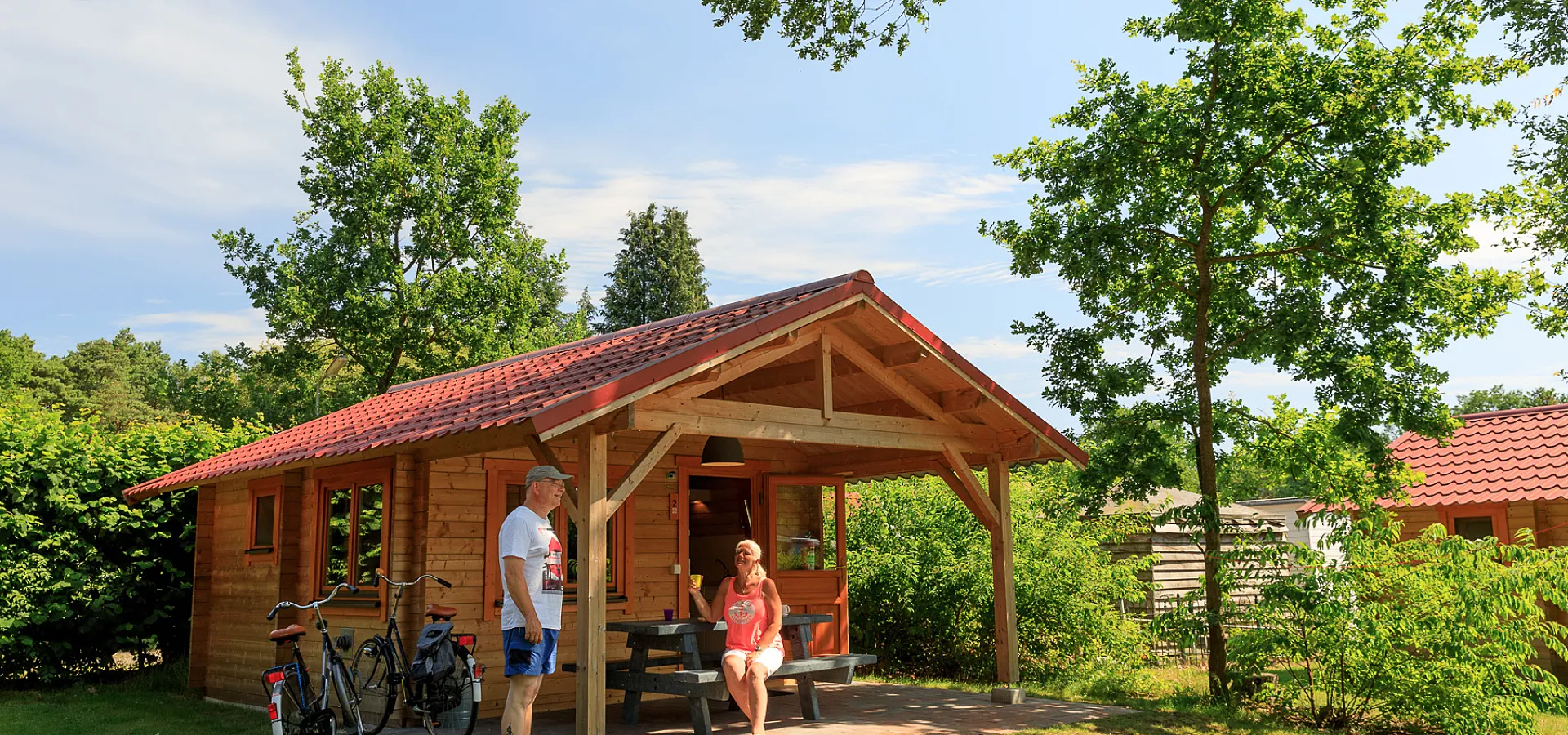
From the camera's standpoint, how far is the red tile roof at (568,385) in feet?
Answer: 24.2

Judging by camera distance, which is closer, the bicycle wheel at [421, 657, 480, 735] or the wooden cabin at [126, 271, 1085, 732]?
the wooden cabin at [126, 271, 1085, 732]

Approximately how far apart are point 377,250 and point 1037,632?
14890 mm

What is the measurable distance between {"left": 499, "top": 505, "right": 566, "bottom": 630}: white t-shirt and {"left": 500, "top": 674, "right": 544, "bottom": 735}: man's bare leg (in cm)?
31

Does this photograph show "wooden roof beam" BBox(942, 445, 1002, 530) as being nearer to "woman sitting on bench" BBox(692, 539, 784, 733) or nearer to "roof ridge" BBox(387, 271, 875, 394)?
"roof ridge" BBox(387, 271, 875, 394)

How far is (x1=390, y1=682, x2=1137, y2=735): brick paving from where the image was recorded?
835cm

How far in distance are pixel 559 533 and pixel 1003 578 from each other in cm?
395

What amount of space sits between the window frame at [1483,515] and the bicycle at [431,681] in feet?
34.9

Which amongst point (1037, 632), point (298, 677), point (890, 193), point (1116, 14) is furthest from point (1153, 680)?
point (298, 677)

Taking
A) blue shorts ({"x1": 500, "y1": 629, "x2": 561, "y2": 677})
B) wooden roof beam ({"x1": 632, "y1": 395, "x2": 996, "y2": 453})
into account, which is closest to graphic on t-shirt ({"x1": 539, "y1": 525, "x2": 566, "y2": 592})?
blue shorts ({"x1": 500, "y1": 629, "x2": 561, "y2": 677})

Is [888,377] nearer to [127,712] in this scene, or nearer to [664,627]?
[664,627]

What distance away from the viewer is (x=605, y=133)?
16891mm

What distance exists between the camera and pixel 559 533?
9.70 metres

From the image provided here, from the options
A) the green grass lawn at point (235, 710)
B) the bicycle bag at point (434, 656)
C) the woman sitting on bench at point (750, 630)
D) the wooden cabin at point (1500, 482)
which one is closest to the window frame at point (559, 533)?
the bicycle bag at point (434, 656)

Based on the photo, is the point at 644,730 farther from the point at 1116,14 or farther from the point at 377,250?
the point at 377,250
